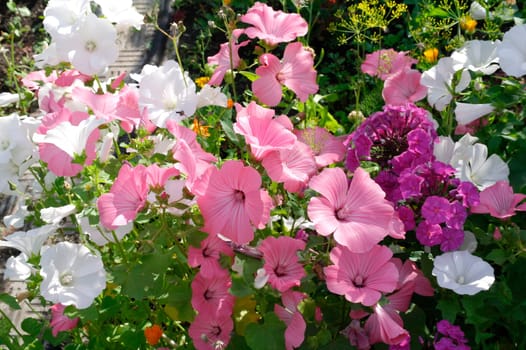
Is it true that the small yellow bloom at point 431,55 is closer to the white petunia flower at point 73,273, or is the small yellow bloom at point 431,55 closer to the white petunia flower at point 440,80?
the white petunia flower at point 440,80

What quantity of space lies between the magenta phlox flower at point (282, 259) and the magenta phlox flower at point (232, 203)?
0.22 feet

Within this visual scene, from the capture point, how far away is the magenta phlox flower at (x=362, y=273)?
1173 mm

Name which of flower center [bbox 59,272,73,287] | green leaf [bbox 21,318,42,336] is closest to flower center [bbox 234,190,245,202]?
flower center [bbox 59,272,73,287]

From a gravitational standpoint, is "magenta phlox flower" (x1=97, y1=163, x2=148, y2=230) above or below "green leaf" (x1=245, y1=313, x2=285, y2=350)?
above

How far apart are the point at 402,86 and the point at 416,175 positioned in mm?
426

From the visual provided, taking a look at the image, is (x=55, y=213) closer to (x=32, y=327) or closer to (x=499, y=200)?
(x=32, y=327)

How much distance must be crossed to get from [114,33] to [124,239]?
0.50 metres

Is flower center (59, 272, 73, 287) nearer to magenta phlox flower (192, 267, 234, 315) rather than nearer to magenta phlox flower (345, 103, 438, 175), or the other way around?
magenta phlox flower (192, 267, 234, 315)

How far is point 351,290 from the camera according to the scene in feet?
3.85

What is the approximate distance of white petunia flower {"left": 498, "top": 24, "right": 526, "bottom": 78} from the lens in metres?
1.37

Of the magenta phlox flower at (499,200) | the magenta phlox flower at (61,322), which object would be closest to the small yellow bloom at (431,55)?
the magenta phlox flower at (499,200)

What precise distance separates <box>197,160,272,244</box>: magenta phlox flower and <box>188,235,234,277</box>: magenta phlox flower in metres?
0.10

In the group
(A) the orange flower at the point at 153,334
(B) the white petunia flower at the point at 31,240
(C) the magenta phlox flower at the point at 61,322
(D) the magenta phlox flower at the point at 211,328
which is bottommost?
(C) the magenta phlox flower at the point at 61,322

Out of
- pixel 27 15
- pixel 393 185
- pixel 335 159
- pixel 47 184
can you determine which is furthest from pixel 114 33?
pixel 27 15
